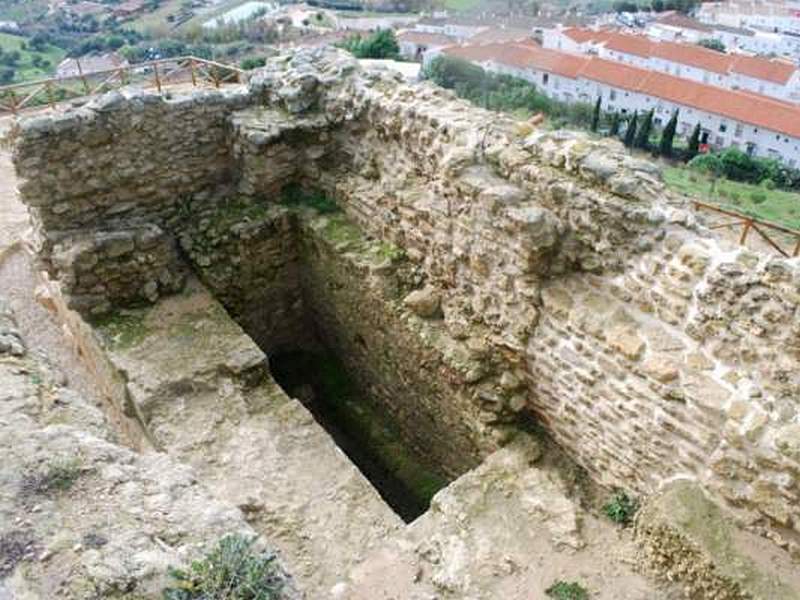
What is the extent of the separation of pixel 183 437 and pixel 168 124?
127 inches

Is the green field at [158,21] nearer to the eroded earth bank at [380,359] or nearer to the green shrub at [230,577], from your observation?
the eroded earth bank at [380,359]

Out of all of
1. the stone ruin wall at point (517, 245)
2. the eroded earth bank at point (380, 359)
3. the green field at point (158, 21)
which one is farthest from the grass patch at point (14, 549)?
the green field at point (158, 21)

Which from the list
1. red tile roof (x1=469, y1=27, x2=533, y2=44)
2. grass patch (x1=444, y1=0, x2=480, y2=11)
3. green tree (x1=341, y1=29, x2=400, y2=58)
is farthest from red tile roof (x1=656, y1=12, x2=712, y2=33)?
green tree (x1=341, y1=29, x2=400, y2=58)

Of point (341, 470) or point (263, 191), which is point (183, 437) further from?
point (263, 191)

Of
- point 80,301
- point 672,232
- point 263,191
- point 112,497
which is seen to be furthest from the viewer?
point 263,191

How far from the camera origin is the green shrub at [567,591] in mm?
3736

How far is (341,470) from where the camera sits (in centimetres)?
484

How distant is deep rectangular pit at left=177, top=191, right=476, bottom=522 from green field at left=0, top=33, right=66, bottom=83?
69.3 feet

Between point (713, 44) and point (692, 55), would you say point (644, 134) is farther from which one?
point (713, 44)

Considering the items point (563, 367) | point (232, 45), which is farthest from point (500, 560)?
point (232, 45)

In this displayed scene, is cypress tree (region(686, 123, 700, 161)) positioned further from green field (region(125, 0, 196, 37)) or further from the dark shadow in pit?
green field (region(125, 0, 196, 37))

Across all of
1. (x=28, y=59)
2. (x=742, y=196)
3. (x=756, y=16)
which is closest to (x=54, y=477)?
(x=742, y=196)

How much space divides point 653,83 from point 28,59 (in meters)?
31.7

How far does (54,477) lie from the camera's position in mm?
2555
